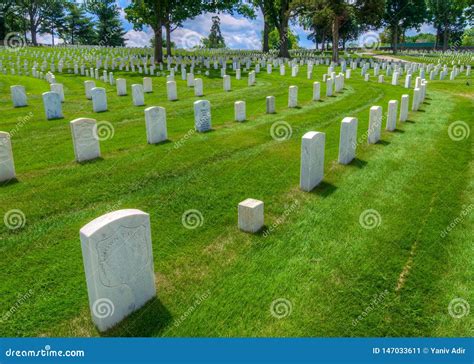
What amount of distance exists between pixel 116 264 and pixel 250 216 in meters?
2.57

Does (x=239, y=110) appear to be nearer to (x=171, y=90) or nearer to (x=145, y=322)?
(x=171, y=90)

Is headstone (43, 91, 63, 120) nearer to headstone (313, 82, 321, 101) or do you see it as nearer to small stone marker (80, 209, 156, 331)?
headstone (313, 82, 321, 101)

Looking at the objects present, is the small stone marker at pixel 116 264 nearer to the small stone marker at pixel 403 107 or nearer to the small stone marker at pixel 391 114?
the small stone marker at pixel 391 114

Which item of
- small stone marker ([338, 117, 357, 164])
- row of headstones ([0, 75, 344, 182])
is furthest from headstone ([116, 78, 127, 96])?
small stone marker ([338, 117, 357, 164])

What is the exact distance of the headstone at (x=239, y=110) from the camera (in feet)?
44.8

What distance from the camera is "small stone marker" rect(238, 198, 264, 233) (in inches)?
246

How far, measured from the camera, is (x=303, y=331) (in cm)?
430

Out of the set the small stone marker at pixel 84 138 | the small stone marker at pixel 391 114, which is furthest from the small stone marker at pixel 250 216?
the small stone marker at pixel 391 114

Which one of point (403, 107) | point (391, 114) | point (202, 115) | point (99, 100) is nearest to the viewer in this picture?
point (202, 115)

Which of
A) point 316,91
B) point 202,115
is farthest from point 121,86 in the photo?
point 316,91

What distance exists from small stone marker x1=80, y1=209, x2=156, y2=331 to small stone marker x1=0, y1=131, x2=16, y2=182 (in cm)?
507

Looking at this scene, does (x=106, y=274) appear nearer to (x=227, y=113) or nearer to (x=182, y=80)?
(x=227, y=113)

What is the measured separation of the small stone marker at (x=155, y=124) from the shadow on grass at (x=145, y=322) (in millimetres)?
6767

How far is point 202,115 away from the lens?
12164mm
